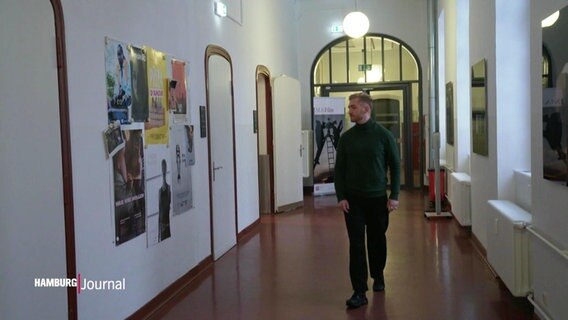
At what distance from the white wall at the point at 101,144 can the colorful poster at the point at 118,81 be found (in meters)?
0.07

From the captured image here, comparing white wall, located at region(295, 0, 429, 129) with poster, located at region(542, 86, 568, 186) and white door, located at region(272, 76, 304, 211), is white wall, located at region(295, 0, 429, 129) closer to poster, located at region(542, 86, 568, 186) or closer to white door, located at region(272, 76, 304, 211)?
white door, located at region(272, 76, 304, 211)

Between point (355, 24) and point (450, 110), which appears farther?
point (355, 24)

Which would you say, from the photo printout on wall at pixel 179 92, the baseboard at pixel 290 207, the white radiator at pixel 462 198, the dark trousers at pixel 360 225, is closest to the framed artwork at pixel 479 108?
the white radiator at pixel 462 198

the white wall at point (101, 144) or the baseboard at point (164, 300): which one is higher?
the white wall at point (101, 144)

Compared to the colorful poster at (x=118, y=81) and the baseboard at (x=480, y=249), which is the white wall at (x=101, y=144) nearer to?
the colorful poster at (x=118, y=81)

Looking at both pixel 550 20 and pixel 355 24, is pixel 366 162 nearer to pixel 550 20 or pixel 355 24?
pixel 550 20

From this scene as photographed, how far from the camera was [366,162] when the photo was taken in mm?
4344

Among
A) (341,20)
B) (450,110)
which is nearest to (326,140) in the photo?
(341,20)

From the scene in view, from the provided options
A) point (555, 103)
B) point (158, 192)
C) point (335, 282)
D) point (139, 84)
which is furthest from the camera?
point (335, 282)

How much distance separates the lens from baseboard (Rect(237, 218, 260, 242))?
23.3ft

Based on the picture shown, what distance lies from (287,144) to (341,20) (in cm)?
351

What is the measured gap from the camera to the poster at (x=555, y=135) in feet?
10.3

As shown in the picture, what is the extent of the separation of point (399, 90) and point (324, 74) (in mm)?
1567

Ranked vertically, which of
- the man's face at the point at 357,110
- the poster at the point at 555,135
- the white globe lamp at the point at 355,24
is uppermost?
the white globe lamp at the point at 355,24
